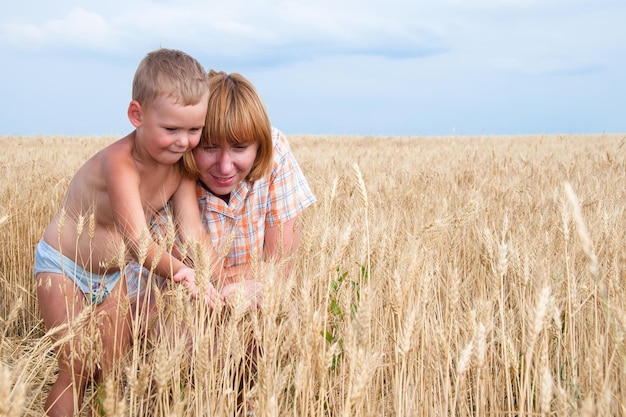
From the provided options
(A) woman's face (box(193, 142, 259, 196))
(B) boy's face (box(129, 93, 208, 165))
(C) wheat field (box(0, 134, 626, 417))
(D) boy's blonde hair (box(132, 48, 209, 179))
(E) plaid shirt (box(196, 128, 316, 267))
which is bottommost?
(C) wheat field (box(0, 134, 626, 417))

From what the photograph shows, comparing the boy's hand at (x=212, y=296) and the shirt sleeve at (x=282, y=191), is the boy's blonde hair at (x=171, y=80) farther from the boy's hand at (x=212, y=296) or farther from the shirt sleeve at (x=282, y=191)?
the boy's hand at (x=212, y=296)

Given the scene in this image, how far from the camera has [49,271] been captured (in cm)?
209

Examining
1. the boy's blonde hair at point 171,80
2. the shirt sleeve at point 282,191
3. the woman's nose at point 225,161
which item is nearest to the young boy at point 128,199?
the boy's blonde hair at point 171,80

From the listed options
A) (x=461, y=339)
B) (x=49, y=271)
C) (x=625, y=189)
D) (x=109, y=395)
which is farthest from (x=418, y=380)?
(x=625, y=189)

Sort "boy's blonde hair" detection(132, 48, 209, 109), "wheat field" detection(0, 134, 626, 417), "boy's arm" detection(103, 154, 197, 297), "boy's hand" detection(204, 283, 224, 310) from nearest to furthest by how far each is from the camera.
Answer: "wheat field" detection(0, 134, 626, 417) → "boy's hand" detection(204, 283, 224, 310) → "boy's arm" detection(103, 154, 197, 297) → "boy's blonde hair" detection(132, 48, 209, 109)

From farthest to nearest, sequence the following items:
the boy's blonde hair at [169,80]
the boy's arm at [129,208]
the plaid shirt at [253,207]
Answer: the plaid shirt at [253,207] → the boy's blonde hair at [169,80] → the boy's arm at [129,208]

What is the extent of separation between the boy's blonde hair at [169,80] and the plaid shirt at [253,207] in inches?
18.4

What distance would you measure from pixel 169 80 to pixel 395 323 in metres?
1.06

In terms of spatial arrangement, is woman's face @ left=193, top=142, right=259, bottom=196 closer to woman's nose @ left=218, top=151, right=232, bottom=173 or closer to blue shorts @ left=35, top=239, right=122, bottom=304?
woman's nose @ left=218, top=151, right=232, bottom=173

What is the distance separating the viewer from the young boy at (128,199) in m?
1.86

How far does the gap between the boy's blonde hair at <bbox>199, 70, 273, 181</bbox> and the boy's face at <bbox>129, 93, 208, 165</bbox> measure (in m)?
0.08

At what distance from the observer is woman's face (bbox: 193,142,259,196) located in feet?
6.82

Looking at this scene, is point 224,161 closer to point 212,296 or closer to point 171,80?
point 171,80

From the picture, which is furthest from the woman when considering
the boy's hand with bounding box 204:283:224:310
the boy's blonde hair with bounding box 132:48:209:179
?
the boy's hand with bounding box 204:283:224:310
